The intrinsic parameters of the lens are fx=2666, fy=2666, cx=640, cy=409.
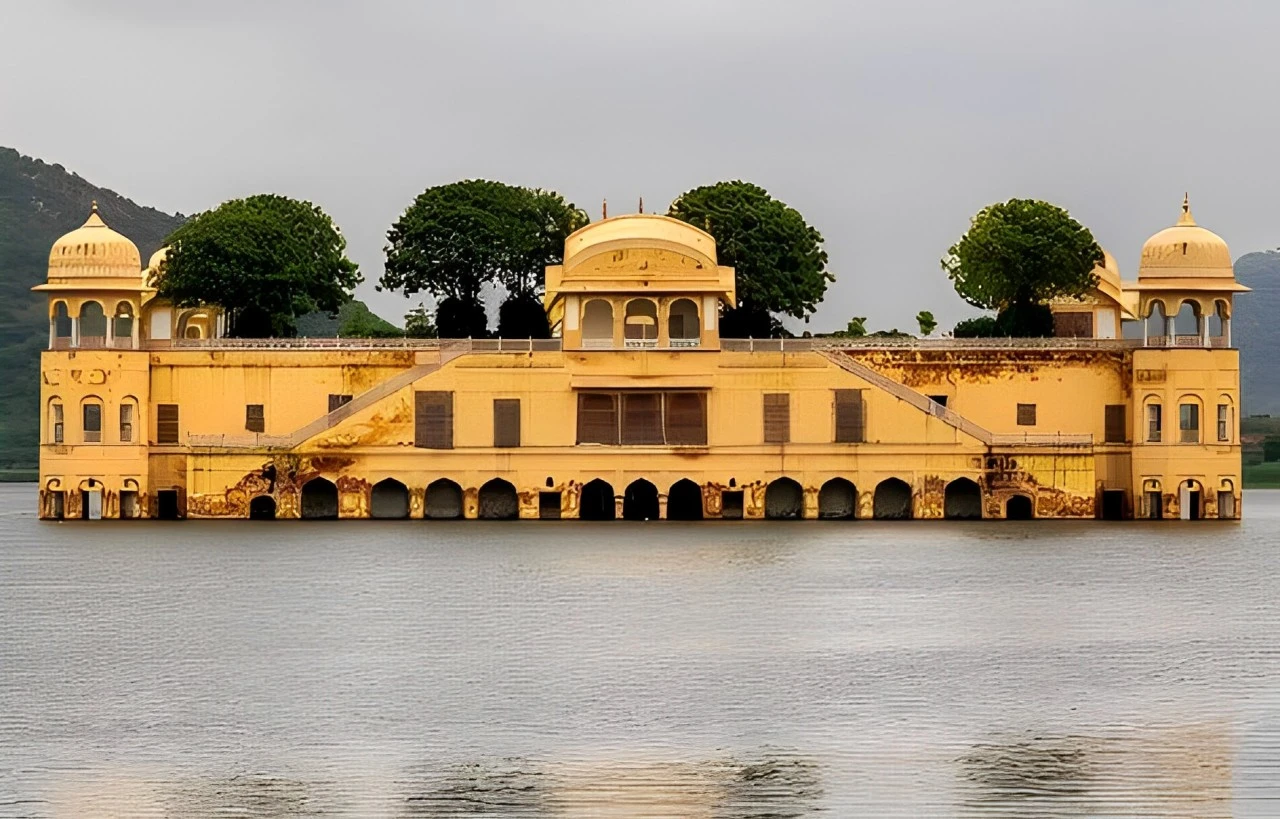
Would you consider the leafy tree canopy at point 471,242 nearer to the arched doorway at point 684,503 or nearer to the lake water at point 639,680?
the arched doorway at point 684,503

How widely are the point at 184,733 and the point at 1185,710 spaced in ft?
41.9

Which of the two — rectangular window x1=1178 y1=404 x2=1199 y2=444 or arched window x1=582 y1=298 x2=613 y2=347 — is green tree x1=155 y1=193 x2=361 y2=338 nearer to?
arched window x1=582 y1=298 x2=613 y2=347

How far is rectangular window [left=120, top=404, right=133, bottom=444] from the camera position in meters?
76.9

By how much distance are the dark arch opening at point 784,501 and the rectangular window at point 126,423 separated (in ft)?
60.6

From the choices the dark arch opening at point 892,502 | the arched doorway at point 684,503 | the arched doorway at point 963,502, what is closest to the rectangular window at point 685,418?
the arched doorway at point 684,503

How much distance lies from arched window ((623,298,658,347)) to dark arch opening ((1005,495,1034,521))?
37.6 feet

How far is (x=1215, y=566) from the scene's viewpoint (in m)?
60.9

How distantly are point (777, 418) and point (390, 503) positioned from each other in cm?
1164

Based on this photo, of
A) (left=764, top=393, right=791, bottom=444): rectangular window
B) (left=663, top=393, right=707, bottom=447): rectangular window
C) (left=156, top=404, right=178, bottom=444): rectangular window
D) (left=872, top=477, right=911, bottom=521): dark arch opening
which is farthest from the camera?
(left=156, top=404, right=178, bottom=444): rectangular window

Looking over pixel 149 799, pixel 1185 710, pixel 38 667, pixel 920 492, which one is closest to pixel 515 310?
pixel 920 492

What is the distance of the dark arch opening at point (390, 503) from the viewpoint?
77188mm

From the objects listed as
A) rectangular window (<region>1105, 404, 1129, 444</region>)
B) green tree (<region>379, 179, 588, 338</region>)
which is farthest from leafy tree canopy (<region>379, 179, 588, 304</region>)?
rectangular window (<region>1105, 404, 1129, 444</region>)

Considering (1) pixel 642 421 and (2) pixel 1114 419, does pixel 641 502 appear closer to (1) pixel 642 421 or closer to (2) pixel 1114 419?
(1) pixel 642 421

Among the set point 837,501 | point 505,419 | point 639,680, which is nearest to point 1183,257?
point 837,501
